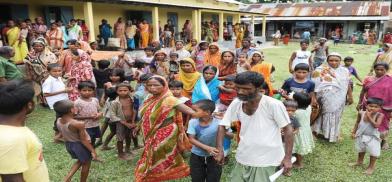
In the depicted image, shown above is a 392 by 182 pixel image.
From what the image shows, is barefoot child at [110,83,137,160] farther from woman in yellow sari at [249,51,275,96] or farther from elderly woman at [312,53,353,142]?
elderly woman at [312,53,353,142]

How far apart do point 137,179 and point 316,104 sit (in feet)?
9.72

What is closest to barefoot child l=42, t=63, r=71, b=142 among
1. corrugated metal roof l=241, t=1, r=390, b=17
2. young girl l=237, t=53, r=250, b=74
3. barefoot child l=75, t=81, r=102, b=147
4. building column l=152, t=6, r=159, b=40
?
barefoot child l=75, t=81, r=102, b=147

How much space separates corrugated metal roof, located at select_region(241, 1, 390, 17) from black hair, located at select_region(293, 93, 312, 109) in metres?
31.8

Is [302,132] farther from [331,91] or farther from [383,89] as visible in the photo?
[383,89]

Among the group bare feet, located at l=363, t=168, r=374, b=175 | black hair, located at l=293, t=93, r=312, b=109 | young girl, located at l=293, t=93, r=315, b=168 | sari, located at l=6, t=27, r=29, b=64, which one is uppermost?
sari, located at l=6, t=27, r=29, b=64

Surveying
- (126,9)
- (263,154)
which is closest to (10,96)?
(263,154)

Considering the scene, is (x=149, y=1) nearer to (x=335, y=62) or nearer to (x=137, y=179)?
(x=335, y=62)

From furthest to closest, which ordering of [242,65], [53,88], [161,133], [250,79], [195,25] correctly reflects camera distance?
[195,25], [242,65], [53,88], [161,133], [250,79]

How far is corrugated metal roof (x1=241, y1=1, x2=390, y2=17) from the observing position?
32812mm

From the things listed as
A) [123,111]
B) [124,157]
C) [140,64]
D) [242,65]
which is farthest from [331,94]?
[140,64]

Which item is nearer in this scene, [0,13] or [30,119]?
[30,119]

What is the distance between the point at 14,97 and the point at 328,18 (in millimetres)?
34960

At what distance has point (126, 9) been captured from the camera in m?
16.6

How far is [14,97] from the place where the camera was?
78.8 inches
